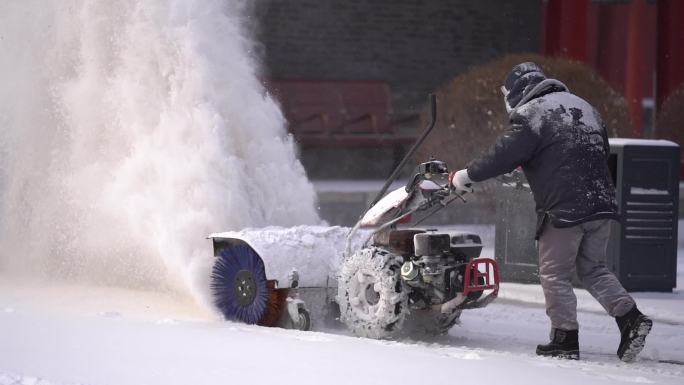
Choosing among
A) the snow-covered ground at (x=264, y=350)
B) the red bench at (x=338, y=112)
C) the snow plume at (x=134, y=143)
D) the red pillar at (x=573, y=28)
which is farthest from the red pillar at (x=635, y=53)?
the snow-covered ground at (x=264, y=350)

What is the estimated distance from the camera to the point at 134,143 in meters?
9.25

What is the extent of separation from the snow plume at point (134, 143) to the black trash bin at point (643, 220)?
2.59 metres

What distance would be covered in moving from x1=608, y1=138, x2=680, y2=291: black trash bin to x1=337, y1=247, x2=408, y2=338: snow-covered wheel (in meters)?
3.30

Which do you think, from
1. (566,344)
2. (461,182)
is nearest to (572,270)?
(566,344)

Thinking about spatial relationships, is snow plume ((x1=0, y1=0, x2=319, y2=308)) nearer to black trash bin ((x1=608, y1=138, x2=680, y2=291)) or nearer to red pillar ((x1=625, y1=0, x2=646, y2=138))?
black trash bin ((x1=608, y1=138, x2=680, y2=291))

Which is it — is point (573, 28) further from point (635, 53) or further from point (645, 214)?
point (645, 214)

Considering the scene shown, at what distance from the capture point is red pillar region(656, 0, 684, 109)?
20.2 meters

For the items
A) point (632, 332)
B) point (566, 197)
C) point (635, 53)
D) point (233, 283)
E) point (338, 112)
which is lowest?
point (632, 332)

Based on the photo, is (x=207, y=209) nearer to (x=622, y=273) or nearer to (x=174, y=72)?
(x=174, y=72)

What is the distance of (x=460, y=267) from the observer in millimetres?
→ 7301

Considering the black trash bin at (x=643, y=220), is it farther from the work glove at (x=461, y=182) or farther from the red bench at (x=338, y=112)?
the red bench at (x=338, y=112)

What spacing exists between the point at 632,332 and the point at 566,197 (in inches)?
30.5

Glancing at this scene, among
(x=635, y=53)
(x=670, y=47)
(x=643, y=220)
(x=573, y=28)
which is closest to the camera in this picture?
(x=643, y=220)

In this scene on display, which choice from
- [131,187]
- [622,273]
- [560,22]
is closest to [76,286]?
[131,187]
